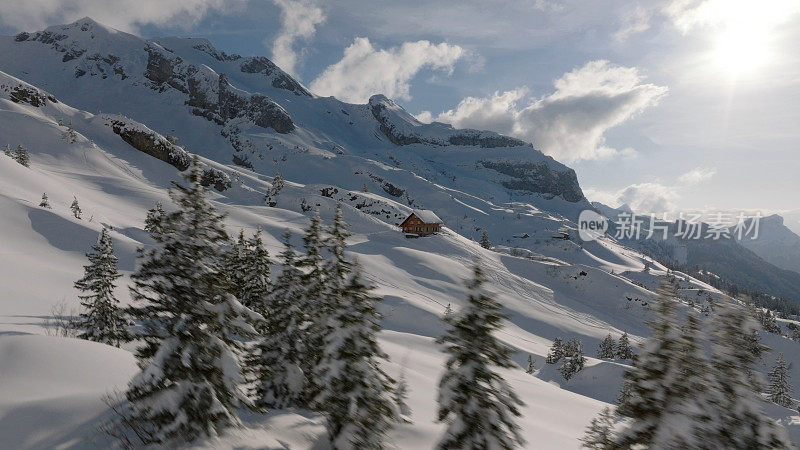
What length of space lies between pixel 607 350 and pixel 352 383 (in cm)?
5783

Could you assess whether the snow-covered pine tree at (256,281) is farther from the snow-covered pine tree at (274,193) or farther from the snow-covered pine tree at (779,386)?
the snow-covered pine tree at (274,193)

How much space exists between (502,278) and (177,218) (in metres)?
72.1

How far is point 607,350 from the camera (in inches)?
2222

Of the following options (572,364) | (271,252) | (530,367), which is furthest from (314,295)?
(572,364)

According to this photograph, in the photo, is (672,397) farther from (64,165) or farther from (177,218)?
(64,165)

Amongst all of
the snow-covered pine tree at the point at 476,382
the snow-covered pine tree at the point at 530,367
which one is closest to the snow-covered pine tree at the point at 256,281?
the snow-covered pine tree at the point at 476,382

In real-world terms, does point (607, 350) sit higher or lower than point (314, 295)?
lower

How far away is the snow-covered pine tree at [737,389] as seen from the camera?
22.6 feet

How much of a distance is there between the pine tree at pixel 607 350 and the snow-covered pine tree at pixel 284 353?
55802 mm

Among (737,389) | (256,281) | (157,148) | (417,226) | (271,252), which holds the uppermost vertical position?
(157,148)

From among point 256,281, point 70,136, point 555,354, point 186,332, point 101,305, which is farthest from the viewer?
point 70,136

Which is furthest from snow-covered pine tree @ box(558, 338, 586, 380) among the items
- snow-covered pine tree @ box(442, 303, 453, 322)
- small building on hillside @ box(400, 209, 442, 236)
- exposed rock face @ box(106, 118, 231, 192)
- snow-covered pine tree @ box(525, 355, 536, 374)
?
exposed rock face @ box(106, 118, 231, 192)

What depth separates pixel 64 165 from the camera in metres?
77.8

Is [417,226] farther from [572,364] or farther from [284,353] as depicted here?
[284,353]
